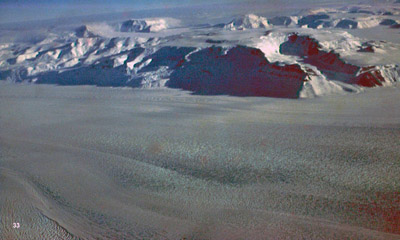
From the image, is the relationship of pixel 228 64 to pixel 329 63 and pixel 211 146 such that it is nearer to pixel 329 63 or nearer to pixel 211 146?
pixel 329 63

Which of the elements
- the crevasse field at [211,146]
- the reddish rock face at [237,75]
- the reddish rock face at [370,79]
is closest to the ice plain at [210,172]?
the crevasse field at [211,146]

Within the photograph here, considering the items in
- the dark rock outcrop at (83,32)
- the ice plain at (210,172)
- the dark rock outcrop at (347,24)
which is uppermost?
the dark rock outcrop at (347,24)

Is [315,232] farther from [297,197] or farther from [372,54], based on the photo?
[372,54]

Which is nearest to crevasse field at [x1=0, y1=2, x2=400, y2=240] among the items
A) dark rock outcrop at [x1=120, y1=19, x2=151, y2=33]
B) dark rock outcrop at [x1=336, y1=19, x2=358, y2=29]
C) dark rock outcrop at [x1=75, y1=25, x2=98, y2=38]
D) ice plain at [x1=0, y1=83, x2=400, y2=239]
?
ice plain at [x1=0, y1=83, x2=400, y2=239]

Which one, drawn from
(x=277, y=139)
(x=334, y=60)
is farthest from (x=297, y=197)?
(x=334, y=60)

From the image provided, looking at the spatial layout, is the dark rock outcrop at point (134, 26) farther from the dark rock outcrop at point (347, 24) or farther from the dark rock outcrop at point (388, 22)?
the dark rock outcrop at point (388, 22)

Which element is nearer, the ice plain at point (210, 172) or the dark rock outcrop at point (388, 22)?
the ice plain at point (210, 172)
